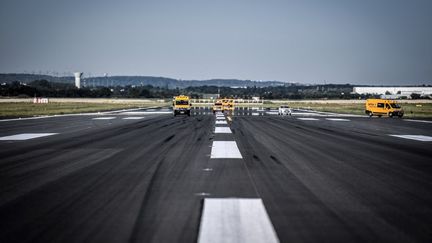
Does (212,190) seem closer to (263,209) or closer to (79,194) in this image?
(263,209)

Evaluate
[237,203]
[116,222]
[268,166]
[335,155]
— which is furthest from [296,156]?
[116,222]

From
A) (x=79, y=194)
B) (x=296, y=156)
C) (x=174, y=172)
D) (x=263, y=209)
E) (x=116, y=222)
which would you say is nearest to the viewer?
(x=116, y=222)

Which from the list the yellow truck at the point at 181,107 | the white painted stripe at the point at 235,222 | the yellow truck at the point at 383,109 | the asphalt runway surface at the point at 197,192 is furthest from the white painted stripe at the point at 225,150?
the yellow truck at the point at 383,109

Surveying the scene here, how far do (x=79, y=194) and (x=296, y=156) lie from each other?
761cm

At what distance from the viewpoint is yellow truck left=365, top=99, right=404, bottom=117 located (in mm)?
46062

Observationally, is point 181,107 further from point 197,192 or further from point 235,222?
point 235,222

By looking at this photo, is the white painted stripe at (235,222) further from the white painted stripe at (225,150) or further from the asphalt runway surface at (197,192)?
the white painted stripe at (225,150)

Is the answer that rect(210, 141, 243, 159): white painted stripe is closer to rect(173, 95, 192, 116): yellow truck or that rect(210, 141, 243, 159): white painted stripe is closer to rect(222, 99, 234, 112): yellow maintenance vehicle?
rect(173, 95, 192, 116): yellow truck

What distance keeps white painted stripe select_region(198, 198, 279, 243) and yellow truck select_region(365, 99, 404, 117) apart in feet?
139

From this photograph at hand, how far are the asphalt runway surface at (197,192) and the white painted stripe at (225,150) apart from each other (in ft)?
0.82

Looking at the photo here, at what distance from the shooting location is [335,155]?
14.4 m

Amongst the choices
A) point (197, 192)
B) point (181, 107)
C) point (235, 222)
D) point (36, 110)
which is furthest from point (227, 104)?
point (235, 222)

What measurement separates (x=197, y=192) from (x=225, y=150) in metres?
7.03

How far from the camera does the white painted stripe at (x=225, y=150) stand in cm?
1383
